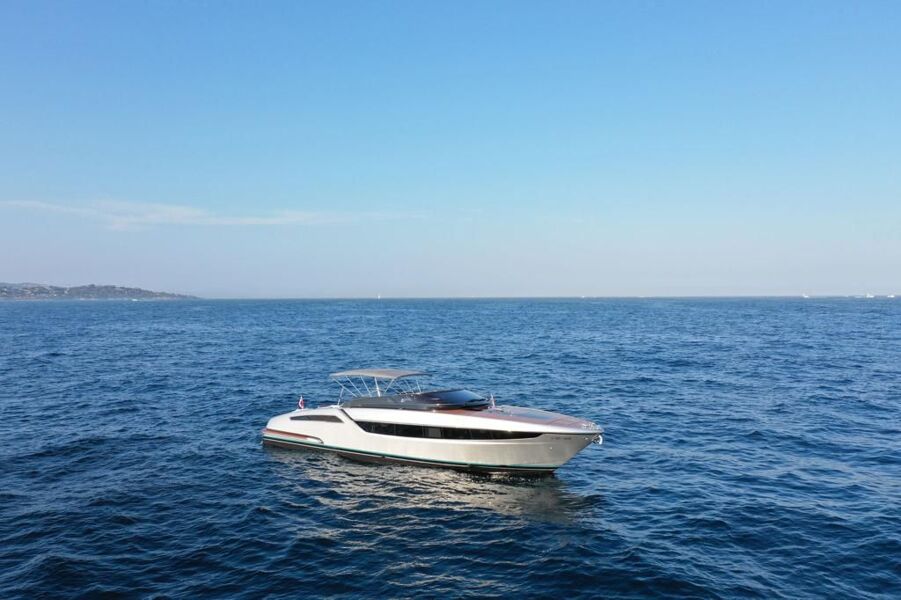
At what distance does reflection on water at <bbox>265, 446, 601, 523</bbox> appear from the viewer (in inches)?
→ 725

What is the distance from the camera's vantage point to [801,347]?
62.6 m

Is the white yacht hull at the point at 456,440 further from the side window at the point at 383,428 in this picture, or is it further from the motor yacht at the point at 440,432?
the side window at the point at 383,428

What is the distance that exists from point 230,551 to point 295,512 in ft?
9.98

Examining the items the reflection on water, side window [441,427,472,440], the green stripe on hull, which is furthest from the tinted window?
the reflection on water

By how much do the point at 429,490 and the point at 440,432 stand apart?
2574mm

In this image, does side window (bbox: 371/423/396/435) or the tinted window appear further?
side window (bbox: 371/423/396/435)

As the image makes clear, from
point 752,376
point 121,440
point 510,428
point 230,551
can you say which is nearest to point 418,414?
point 510,428

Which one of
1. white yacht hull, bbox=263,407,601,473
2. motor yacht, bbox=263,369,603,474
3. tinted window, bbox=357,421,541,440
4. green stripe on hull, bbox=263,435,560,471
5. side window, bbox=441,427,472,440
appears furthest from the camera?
side window, bbox=441,427,472,440

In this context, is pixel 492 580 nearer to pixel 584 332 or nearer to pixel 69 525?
pixel 69 525

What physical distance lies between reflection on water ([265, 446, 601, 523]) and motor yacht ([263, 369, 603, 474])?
583 millimetres

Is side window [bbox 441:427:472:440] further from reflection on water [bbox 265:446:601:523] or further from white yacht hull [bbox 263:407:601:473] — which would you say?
reflection on water [bbox 265:446:601:523]

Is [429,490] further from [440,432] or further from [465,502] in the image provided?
[440,432]

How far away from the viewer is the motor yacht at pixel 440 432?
67.4ft

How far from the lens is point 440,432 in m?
21.9
